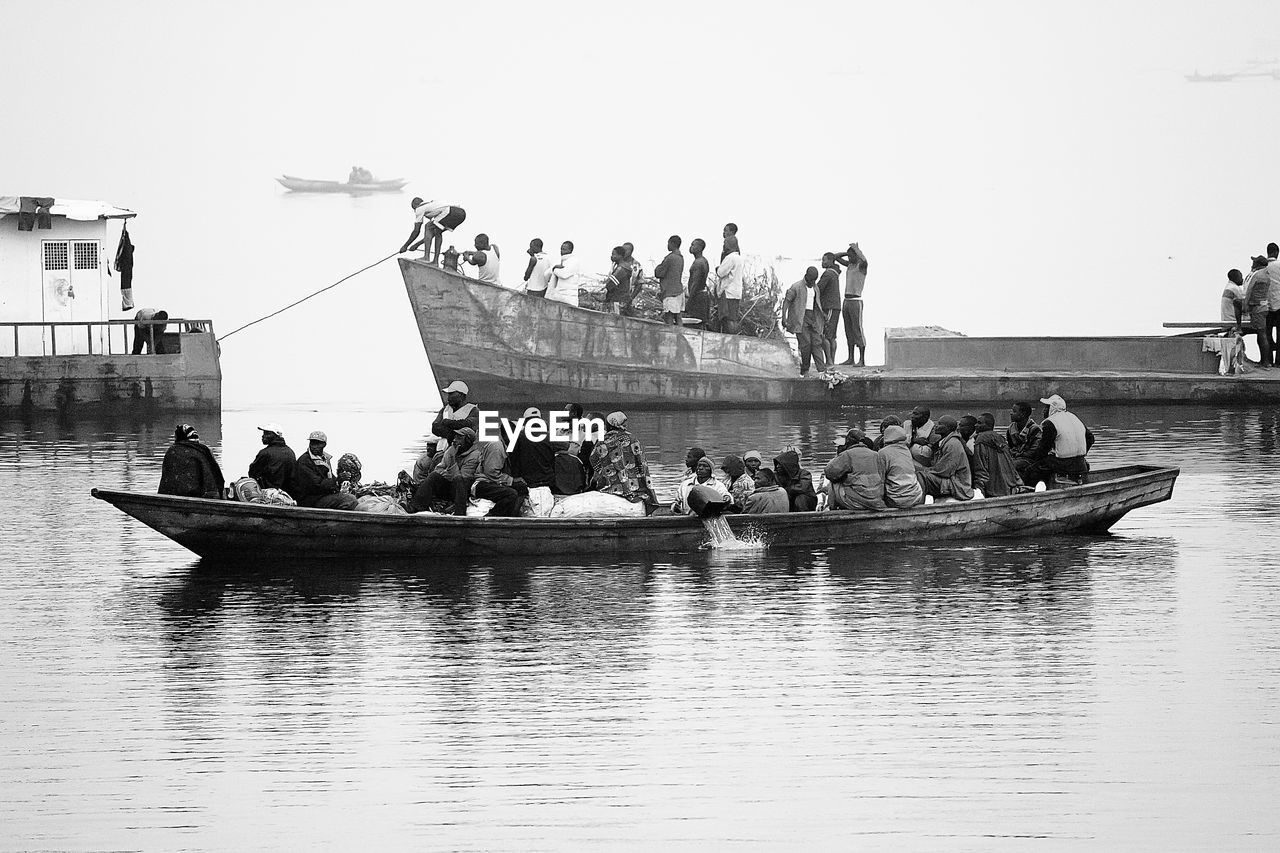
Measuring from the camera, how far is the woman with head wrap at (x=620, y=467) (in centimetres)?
1495

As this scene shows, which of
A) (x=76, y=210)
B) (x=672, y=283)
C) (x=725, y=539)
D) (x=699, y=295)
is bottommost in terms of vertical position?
(x=725, y=539)

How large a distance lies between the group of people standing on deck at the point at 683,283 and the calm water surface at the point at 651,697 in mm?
10451

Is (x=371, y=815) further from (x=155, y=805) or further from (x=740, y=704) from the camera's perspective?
(x=740, y=704)

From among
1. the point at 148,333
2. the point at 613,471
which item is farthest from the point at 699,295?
the point at 613,471

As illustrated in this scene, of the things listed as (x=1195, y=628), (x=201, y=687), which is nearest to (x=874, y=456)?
(x=1195, y=628)

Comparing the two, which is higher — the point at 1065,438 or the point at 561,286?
the point at 561,286

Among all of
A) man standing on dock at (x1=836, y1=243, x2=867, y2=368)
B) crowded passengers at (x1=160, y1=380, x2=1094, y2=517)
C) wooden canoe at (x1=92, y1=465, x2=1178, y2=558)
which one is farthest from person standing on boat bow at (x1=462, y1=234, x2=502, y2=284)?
wooden canoe at (x1=92, y1=465, x2=1178, y2=558)

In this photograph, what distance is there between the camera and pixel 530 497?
578 inches

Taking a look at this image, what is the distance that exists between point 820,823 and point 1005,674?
293 centimetres

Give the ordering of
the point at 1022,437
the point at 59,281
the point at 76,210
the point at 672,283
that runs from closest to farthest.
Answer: the point at 1022,437, the point at 76,210, the point at 59,281, the point at 672,283

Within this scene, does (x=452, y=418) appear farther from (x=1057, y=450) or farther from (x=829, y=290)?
(x=829, y=290)

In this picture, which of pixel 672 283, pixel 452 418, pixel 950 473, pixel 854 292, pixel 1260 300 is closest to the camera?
pixel 950 473

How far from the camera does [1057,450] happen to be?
1584 cm

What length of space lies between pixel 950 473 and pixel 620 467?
2516 mm
